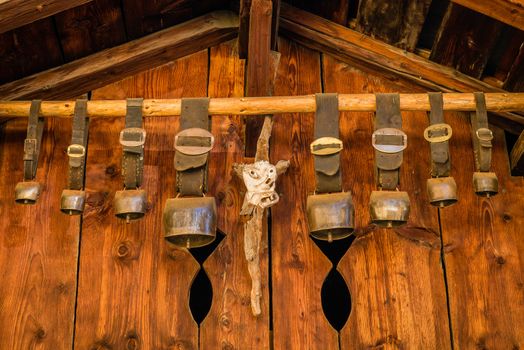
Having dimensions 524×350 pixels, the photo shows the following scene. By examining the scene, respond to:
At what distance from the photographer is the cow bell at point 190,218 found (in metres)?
2.94

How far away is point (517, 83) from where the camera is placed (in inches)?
132

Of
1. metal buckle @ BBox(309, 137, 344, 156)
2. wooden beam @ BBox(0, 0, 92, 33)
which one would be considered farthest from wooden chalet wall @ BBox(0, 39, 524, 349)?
wooden beam @ BBox(0, 0, 92, 33)

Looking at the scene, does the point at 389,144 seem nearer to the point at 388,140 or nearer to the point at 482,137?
the point at 388,140

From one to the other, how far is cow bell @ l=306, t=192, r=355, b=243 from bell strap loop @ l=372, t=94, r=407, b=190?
0.18 metres

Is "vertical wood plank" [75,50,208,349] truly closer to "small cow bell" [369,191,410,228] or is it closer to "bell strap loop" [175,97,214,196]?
"bell strap loop" [175,97,214,196]

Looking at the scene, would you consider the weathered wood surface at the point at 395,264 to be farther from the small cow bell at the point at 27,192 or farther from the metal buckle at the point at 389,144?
the small cow bell at the point at 27,192

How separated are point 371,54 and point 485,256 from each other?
3.56 ft

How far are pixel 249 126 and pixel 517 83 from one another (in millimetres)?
1220

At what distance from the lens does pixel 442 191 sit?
118 inches

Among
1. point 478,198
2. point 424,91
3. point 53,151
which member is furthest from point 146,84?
point 478,198

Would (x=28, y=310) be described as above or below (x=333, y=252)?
below

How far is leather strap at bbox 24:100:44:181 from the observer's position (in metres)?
3.09

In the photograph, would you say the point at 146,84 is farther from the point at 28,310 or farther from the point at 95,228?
the point at 28,310

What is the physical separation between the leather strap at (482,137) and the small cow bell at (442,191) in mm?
160
